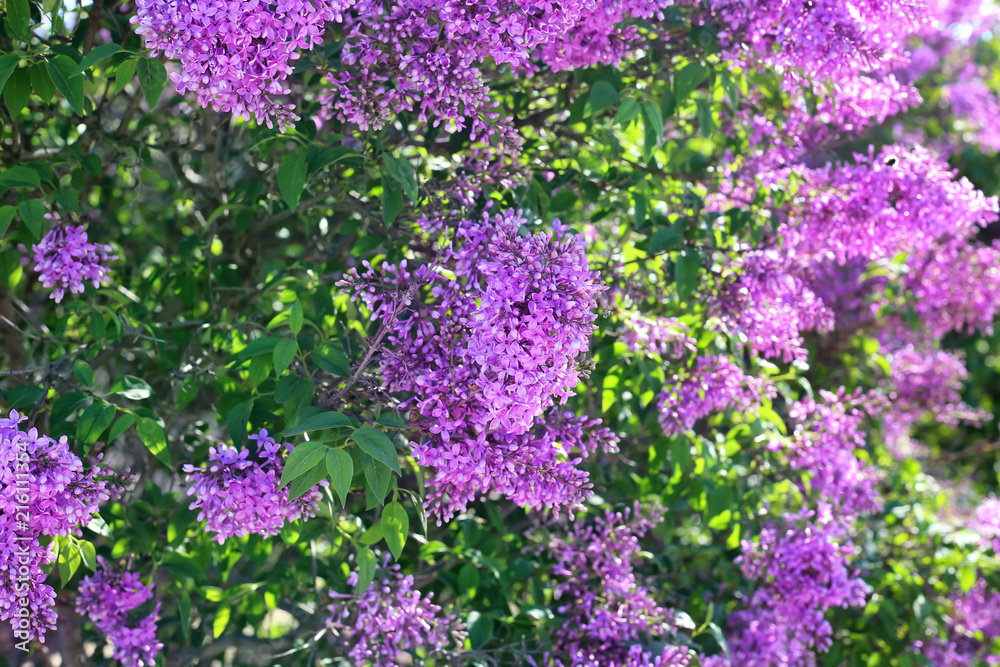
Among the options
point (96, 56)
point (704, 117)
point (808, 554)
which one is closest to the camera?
point (96, 56)

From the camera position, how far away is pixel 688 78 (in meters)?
2.32

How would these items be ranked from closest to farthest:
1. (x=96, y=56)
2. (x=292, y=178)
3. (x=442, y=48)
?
(x=96, y=56) < (x=442, y=48) < (x=292, y=178)

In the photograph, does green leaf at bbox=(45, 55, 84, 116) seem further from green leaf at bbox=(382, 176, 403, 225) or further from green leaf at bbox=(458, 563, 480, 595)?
green leaf at bbox=(458, 563, 480, 595)

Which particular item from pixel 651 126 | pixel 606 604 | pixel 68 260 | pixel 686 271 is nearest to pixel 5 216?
pixel 68 260

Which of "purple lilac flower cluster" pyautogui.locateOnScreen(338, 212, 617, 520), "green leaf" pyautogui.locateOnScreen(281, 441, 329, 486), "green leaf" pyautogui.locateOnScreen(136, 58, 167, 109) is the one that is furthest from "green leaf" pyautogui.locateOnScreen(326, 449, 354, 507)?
"green leaf" pyautogui.locateOnScreen(136, 58, 167, 109)

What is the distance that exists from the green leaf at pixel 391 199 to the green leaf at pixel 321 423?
617 mm

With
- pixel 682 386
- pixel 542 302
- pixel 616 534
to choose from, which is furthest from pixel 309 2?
pixel 616 534

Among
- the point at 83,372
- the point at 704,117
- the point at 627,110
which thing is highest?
the point at 704,117

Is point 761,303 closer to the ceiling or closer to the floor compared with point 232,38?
closer to the ceiling

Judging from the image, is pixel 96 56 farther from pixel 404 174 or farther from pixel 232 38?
pixel 404 174

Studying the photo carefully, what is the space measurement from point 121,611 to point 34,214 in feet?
3.49

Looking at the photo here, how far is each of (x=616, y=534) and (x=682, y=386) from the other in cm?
48

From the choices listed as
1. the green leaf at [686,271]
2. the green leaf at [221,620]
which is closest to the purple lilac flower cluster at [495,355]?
the green leaf at [686,271]

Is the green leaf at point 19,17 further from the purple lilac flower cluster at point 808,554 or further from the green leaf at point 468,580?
the purple lilac flower cluster at point 808,554
